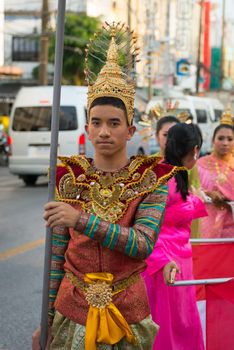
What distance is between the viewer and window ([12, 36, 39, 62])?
46.7m

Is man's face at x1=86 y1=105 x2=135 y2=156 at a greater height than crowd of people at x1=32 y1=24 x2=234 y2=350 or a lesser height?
greater

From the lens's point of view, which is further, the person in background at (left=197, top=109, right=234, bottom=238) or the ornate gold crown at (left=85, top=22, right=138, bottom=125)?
the person in background at (left=197, top=109, right=234, bottom=238)

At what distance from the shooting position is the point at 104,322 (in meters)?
2.78

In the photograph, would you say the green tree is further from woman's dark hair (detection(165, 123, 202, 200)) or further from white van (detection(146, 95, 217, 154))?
woman's dark hair (detection(165, 123, 202, 200))

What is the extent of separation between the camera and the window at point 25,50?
153ft

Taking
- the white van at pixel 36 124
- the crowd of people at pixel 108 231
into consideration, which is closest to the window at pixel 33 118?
the white van at pixel 36 124

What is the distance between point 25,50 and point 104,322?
1783 inches

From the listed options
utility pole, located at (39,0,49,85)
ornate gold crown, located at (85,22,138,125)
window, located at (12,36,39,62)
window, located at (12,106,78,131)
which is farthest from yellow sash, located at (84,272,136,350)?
window, located at (12,36,39,62)

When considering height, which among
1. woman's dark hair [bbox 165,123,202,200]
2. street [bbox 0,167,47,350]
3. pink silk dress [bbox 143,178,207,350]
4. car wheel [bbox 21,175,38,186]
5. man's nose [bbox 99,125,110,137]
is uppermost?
man's nose [bbox 99,125,110,137]

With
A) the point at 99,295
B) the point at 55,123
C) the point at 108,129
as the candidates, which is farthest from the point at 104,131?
the point at 99,295

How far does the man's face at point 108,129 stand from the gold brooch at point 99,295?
47cm

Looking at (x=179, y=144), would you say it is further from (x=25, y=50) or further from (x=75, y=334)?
(x=25, y=50)

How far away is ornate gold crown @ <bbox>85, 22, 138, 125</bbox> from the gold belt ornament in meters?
0.60

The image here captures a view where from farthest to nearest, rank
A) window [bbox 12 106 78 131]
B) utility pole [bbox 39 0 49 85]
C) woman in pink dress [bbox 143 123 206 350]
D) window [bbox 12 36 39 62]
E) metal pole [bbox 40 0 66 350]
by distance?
window [bbox 12 36 39 62] < utility pole [bbox 39 0 49 85] < window [bbox 12 106 78 131] < woman in pink dress [bbox 143 123 206 350] < metal pole [bbox 40 0 66 350]
